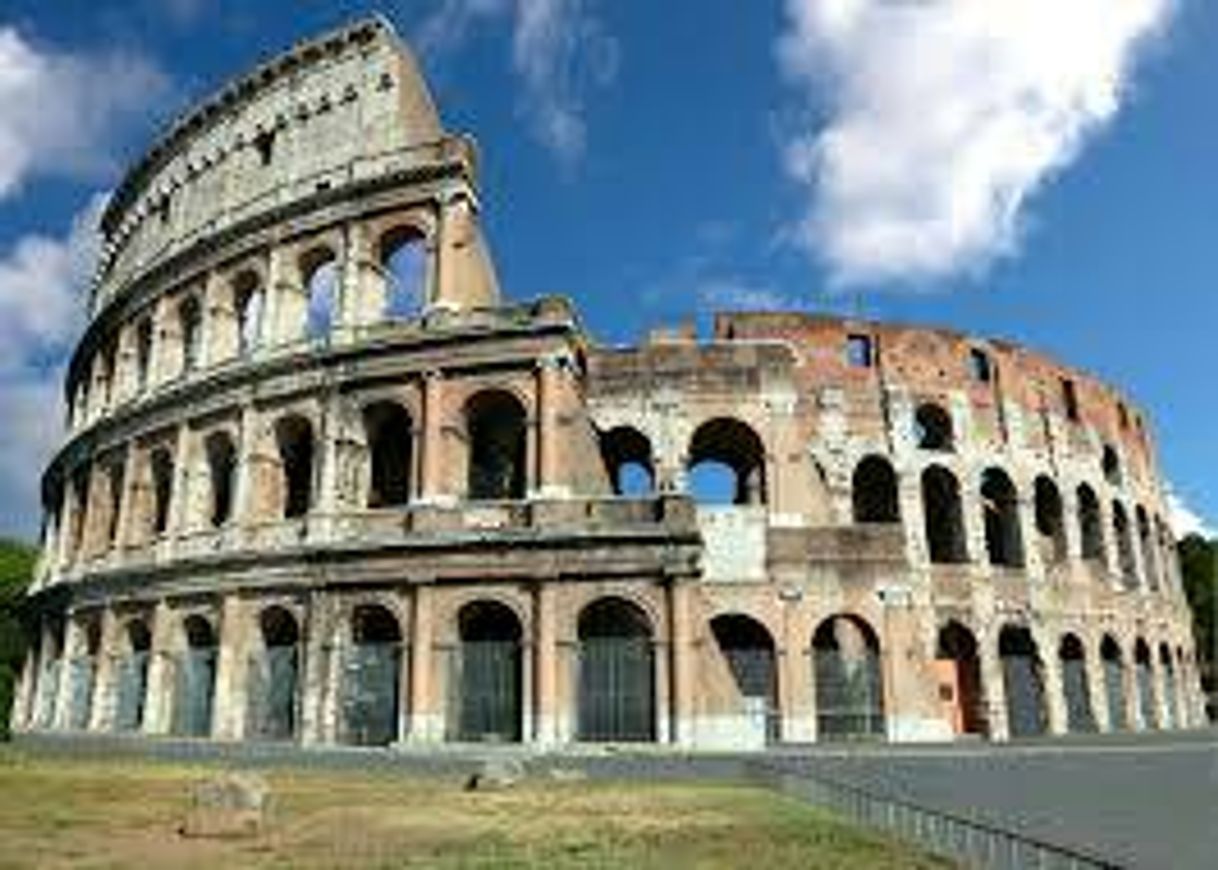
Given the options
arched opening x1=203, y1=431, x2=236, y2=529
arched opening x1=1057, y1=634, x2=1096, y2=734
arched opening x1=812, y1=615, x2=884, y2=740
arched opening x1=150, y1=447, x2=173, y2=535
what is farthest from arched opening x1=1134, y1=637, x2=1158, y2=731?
arched opening x1=150, y1=447, x2=173, y2=535

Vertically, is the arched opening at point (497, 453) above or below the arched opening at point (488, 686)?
above

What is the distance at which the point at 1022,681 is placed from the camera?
29.2 meters

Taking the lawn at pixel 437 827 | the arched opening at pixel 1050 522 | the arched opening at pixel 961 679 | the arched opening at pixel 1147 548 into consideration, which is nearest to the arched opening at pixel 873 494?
the arched opening at pixel 961 679

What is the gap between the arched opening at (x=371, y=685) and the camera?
2183 cm

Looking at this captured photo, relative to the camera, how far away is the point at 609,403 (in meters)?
25.9

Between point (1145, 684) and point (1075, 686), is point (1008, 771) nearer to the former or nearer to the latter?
point (1075, 686)

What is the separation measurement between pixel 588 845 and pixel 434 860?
5.20 ft

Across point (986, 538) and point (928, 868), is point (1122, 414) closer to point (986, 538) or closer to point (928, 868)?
point (986, 538)

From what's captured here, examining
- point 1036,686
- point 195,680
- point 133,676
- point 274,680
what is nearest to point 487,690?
point 274,680

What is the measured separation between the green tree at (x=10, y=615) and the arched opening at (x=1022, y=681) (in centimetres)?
2166

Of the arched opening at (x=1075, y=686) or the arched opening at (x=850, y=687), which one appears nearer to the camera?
the arched opening at (x=850, y=687)

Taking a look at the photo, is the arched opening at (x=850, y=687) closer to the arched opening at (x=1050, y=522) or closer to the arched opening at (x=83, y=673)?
the arched opening at (x=1050, y=522)

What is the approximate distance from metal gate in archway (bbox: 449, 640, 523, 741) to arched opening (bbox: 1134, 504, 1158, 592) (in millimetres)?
22424

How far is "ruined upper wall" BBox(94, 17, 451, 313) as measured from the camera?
26.3 meters
